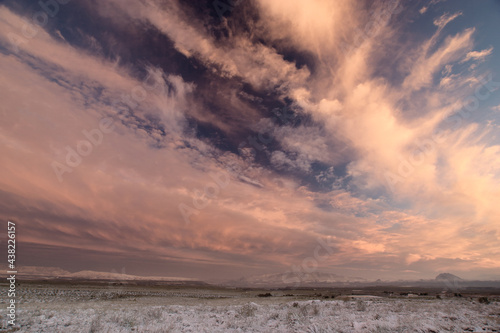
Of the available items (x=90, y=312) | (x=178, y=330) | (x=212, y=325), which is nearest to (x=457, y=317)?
(x=212, y=325)

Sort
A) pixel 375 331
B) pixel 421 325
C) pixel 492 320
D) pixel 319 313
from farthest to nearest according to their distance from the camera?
pixel 319 313 < pixel 492 320 < pixel 421 325 < pixel 375 331

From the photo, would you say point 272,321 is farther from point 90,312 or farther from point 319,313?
point 90,312

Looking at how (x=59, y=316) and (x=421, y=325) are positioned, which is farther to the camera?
(x=59, y=316)

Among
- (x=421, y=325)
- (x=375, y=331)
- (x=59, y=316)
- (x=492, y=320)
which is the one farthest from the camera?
(x=492, y=320)

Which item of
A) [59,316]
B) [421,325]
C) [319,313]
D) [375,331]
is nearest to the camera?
[375,331]

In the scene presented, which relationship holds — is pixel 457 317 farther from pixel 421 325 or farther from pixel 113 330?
pixel 113 330

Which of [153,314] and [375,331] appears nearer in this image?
[375,331]

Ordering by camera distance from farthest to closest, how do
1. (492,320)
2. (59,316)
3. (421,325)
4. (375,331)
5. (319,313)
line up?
(319,313), (492,320), (59,316), (421,325), (375,331)

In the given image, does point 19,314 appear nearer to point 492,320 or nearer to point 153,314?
point 153,314

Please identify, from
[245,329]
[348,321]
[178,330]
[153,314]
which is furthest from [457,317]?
[153,314]

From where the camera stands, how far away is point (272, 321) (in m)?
19.3

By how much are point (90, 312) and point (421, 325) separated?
25744mm

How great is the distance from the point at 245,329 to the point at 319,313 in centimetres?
915

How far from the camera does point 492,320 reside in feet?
65.9
